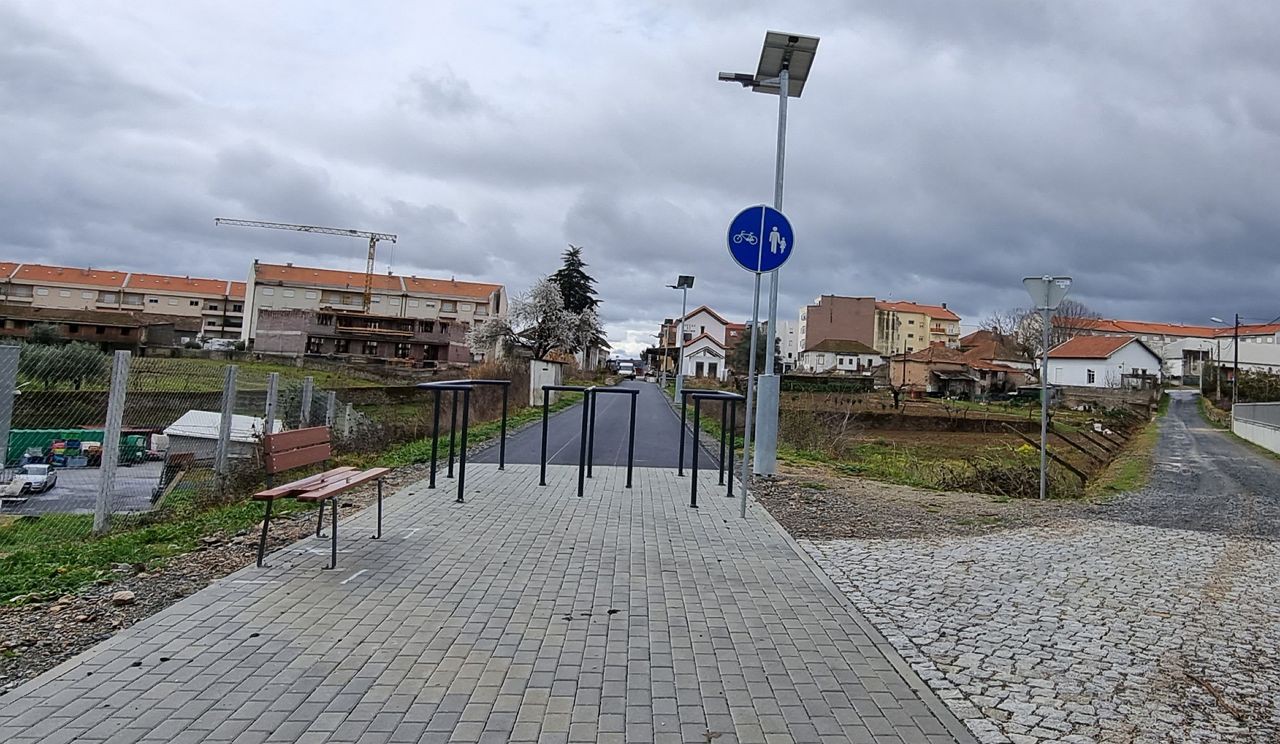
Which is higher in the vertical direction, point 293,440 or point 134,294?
point 134,294

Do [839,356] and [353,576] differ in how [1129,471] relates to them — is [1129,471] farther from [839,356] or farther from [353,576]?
[839,356]

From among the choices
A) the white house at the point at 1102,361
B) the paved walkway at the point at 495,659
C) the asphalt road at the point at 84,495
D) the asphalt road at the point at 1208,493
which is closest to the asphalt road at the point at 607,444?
the asphalt road at the point at 84,495

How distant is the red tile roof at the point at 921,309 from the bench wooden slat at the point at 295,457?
120 meters

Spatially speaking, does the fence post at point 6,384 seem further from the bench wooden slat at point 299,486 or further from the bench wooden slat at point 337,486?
the bench wooden slat at point 337,486

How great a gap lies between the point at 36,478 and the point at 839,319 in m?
108

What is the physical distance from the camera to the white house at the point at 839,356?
103625 millimetres

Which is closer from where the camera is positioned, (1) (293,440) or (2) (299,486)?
(2) (299,486)

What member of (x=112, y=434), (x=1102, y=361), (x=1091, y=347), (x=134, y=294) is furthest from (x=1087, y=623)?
(x=134, y=294)

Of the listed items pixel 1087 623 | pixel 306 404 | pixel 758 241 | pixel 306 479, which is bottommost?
pixel 1087 623

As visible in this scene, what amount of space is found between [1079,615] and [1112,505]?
22.8 feet

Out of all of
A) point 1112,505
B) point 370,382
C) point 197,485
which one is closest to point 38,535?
point 197,485

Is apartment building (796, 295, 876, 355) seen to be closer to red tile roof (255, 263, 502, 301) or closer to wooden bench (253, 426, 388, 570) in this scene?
red tile roof (255, 263, 502, 301)

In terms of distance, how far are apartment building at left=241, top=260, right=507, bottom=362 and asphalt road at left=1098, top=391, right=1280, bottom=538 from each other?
65.7 m

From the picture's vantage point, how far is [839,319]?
365 feet
